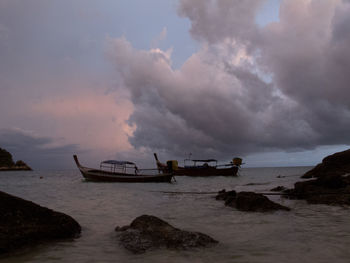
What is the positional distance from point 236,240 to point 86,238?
11.6ft

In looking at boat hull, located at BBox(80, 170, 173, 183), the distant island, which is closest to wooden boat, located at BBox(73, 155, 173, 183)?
boat hull, located at BBox(80, 170, 173, 183)

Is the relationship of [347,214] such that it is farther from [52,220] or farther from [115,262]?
[52,220]

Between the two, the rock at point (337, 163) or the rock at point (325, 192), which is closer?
the rock at point (325, 192)

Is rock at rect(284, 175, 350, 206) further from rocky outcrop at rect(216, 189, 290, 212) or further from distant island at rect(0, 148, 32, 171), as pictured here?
distant island at rect(0, 148, 32, 171)

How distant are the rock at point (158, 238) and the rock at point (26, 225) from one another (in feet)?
4.62

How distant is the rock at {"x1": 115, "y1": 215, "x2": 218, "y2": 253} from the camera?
4.73m

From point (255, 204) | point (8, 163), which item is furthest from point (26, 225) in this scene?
point (8, 163)

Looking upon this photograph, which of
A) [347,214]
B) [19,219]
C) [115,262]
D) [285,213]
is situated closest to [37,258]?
[19,219]

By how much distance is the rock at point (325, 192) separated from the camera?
10.4 metres

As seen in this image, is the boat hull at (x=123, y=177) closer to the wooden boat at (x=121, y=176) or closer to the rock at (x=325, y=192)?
the wooden boat at (x=121, y=176)

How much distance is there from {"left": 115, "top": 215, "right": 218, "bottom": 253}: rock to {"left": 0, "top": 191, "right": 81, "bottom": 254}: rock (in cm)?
141

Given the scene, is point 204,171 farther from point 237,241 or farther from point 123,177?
point 237,241

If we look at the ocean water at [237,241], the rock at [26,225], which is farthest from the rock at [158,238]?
the rock at [26,225]

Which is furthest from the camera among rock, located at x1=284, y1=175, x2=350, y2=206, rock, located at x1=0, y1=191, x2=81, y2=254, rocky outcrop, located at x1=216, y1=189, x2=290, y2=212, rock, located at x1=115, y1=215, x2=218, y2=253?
rock, located at x1=284, y1=175, x2=350, y2=206
